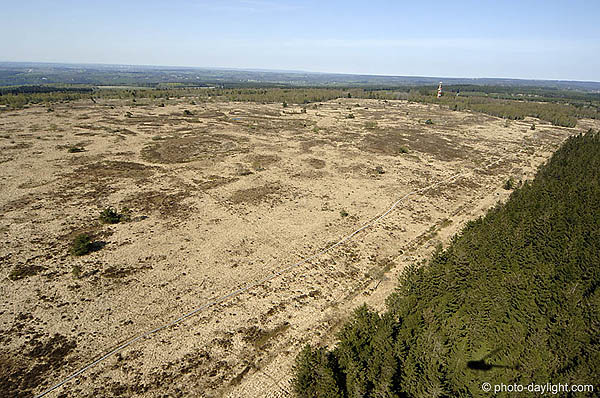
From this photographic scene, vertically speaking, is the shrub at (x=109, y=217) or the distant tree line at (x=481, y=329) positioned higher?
the distant tree line at (x=481, y=329)

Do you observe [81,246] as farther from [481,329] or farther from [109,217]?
[481,329]

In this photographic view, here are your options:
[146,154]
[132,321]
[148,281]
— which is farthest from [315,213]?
[146,154]

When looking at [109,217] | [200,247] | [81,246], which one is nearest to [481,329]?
[200,247]

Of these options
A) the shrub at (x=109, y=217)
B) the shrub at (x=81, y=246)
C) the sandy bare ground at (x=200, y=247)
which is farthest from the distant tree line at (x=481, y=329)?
the shrub at (x=109, y=217)

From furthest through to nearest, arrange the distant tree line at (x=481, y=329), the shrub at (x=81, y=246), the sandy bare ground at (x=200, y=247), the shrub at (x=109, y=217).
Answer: the shrub at (x=109, y=217) → the shrub at (x=81, y=246) → the sandy bare ground at (x=200, y=247) → the distant tree line at (x=481, y=329)

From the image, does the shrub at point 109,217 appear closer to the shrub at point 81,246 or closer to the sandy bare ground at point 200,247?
the sandy bare ground at point 200,247

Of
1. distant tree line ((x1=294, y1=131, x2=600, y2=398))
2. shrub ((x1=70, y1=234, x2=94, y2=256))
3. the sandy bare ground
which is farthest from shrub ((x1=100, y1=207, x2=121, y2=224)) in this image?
distant tree line ((x1=294, y1=131, x2=600, y2=398))

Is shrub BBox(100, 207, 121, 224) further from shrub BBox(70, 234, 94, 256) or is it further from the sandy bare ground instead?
shrub BBox(70, 234, 94, 256)
